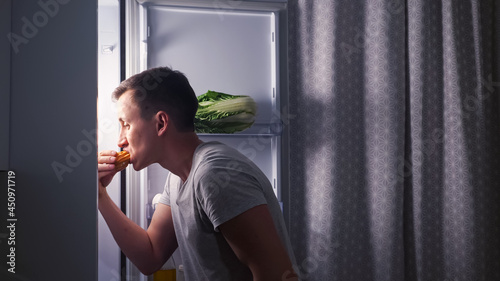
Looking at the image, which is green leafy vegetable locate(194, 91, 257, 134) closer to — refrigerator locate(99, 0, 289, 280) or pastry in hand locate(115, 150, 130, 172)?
refrigerator locate(99, 0, 289, 280)

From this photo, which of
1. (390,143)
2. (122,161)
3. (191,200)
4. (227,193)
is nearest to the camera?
(227,193)

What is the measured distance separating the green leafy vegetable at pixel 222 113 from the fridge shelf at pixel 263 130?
28mm

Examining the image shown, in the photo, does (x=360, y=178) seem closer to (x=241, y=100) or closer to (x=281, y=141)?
(x=281, y=141)

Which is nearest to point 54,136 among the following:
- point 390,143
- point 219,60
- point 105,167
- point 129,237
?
point 105,167

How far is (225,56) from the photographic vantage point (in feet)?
5.67

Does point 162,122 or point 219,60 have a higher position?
point 219,60

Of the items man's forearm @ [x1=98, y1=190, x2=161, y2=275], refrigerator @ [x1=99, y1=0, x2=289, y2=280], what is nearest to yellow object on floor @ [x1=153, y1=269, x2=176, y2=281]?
refrigerator @ [x1=99, y1=0, x2=289, y2=280]

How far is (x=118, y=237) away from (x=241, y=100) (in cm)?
55

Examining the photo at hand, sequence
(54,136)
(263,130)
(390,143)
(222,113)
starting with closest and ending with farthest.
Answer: (54,136)
(222,113)
(263,130)
(390,143)

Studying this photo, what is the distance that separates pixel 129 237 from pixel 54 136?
0.73 m

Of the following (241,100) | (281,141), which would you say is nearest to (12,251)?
(241,100)

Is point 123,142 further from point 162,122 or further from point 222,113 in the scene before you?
point 222,113

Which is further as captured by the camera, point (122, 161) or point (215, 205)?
point (122, 161)

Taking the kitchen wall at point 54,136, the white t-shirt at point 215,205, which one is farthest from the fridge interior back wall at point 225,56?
the kitchen wall at point 54,136
